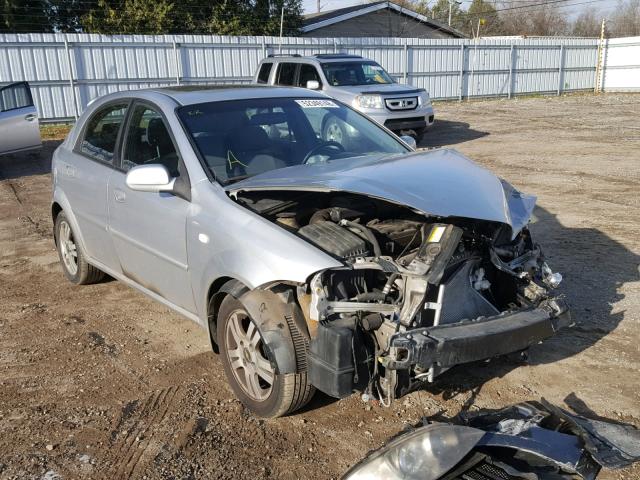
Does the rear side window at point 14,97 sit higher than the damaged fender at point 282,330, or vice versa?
the rear side window at point 14,97

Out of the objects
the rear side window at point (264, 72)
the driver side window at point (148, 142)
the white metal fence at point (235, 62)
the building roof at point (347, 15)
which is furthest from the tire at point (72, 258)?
the building roof at point (347, 15)

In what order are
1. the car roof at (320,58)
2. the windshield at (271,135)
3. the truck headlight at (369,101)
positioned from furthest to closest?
the car roof at (320,58) < the truck headlight at (369,101) < the windshield at (271,135)

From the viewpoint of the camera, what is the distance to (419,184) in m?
A: 3.58

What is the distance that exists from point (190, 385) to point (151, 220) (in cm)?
114

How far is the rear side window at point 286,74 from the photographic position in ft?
48.5

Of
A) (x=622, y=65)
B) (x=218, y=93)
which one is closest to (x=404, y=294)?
(x=218, y=93)

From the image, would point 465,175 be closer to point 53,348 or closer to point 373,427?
point 373,427

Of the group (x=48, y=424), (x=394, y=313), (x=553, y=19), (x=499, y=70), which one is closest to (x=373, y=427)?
(x=394, y=313)

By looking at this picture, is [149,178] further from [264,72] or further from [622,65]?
[622,65]

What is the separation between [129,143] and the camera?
4.84m

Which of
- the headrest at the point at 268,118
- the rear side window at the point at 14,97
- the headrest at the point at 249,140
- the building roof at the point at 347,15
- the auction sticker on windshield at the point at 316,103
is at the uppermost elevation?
the building roof at the point at 347,15

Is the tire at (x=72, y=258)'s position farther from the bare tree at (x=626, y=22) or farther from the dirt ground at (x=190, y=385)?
the bare tree at (x=626, y=22)

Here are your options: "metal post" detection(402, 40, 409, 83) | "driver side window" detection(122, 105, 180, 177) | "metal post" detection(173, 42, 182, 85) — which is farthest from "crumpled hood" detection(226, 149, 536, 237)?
"metal post" detection(402, 40, 409, 83)

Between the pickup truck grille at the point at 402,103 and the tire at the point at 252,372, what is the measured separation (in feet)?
35.5
